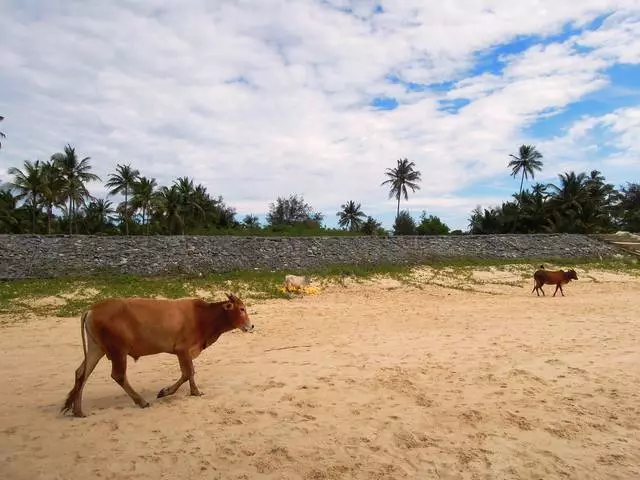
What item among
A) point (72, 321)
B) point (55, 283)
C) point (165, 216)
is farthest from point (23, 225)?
point (72, 321)

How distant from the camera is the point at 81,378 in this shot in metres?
6.00

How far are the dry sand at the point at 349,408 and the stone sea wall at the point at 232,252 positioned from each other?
10.5 metres

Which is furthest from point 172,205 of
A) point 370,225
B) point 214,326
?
point 214,326

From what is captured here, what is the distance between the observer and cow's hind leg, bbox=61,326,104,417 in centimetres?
590

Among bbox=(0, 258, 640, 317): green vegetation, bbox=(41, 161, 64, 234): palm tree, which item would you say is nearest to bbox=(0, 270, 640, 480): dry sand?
bbox=(0, 258, 640, 317): green vegetation

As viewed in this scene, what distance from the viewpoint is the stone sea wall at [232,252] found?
20953 mm

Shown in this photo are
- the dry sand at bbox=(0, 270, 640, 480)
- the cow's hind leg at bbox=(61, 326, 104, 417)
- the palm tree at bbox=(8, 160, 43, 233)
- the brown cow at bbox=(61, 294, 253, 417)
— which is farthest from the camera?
the palm tree at bbox=(8, 160, 43, 233)

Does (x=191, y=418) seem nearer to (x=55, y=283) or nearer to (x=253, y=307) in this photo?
(x=253, y=307)

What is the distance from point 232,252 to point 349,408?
1966cm

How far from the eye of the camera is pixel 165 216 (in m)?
58.9

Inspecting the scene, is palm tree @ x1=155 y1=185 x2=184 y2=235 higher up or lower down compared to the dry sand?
higher up

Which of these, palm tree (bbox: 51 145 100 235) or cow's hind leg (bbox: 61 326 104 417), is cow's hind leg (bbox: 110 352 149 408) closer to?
cow's hind leg (bbox: 61 326 104 417)

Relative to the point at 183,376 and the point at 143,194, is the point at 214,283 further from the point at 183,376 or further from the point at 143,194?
the point at 143,194

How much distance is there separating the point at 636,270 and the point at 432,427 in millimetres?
27172
